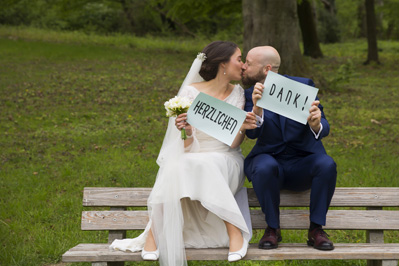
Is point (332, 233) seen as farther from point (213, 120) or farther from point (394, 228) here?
point (213, 120)

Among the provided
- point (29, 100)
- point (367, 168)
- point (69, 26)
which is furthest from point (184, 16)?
point (69, 26)

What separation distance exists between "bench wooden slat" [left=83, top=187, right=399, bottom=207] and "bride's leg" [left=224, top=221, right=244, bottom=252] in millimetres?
496

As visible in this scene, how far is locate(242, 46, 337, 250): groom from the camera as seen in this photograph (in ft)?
12.9

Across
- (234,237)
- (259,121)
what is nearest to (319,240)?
(234,237)

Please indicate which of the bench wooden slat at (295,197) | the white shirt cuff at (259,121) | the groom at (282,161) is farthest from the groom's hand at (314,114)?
the bench wooden slat at (295,197)

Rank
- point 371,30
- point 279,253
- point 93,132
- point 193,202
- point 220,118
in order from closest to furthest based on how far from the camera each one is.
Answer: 1. point 279,253
2. point 220,118
3. point 193,202
4. point 93,132
5. point 371,30

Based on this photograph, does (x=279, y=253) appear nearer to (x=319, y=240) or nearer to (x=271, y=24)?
(x=319, y=240)

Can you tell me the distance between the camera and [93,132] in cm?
980

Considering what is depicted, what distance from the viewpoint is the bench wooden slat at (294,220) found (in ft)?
13.9

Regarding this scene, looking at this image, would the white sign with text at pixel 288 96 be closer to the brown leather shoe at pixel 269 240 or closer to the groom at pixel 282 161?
the groom at pixel 282 161

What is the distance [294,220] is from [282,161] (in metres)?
0.47

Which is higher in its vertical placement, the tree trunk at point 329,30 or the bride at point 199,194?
the bride at point 199,194

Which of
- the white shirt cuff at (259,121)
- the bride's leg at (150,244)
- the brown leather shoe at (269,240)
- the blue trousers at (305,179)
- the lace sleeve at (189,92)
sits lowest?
the bride's leg at (150,244)

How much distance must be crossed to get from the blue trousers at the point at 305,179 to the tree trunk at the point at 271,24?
880 cm
